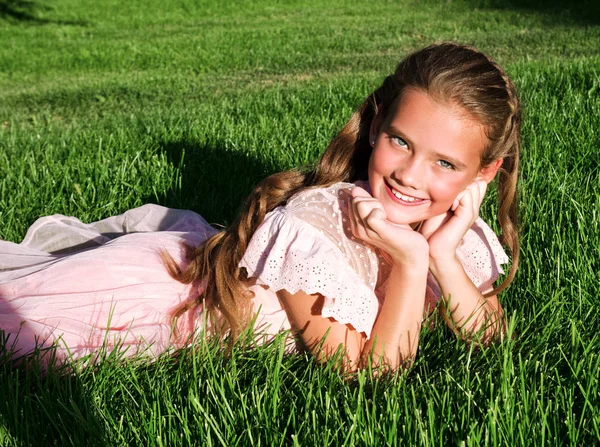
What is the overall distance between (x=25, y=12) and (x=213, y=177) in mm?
13186

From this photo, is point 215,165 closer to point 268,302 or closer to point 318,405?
point 268,302

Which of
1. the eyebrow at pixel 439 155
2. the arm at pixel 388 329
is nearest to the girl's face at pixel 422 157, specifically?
the eyebrow at pixel 439 155

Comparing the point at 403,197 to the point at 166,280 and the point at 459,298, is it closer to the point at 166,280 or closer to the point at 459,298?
the point at 459,298

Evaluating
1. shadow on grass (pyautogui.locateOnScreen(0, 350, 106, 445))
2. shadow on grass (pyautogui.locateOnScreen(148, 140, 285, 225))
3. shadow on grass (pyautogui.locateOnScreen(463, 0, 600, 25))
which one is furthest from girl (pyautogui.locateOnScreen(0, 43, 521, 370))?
shadow on grass (pyautogui.locateOnScreen(463, 0, 600, 25))

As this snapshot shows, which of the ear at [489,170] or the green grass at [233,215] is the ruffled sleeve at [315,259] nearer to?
the green grass at [233,215]

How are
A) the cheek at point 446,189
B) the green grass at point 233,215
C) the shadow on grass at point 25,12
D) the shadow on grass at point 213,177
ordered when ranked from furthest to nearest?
the shadow on grass at point 25,12
the shadow on grass at point 213,177
the cheek at point 446,189
the green grass at point 233,215

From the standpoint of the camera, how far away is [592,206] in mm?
3471

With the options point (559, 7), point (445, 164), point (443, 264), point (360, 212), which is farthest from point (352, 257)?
point (559, 7)

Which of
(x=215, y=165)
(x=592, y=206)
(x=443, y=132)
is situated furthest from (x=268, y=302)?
(x=215, y=165)

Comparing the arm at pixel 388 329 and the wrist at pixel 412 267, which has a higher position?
the wrist at pixel 412 267

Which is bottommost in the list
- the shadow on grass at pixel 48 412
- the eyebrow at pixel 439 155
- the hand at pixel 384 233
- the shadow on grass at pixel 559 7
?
the shadow on grass at pixel 559 7

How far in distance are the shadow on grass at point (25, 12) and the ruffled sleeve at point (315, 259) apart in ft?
44.2

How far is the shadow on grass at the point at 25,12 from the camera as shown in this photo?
15.1 metres

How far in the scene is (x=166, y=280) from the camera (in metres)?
2.92
